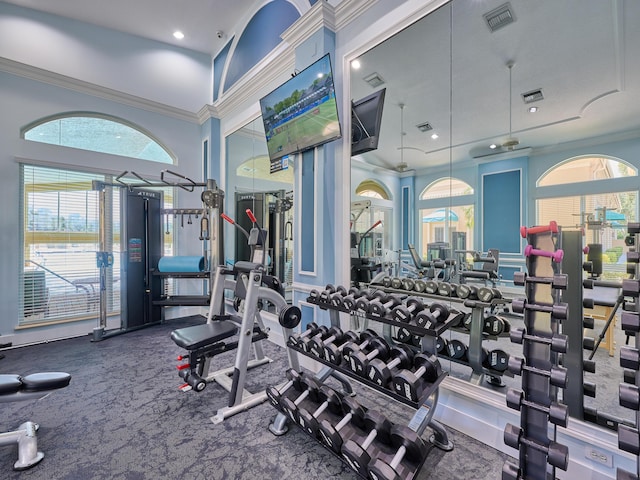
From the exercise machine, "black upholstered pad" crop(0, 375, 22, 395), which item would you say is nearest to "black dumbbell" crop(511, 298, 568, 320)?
the exercise machine

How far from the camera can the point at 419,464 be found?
1395mm

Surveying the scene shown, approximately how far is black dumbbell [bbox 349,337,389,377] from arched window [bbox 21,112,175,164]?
4725 millimetres

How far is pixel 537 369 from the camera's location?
110cm

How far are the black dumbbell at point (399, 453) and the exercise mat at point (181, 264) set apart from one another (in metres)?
3.37

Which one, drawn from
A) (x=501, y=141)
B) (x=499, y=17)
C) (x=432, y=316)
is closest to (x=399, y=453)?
(x=432, y=316)

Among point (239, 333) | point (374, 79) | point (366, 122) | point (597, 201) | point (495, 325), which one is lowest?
point (239, 333)

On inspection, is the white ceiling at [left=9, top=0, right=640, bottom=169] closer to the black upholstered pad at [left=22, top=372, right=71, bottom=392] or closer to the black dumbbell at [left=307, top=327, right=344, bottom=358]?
the black dumbbell at [left=307, top=327, right=344, bottom=358]

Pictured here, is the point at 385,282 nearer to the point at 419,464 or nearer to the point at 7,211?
the point at 419,464

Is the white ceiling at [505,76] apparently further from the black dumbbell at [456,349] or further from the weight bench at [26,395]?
the weight bench at [26,395]

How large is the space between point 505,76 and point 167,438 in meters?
3.37

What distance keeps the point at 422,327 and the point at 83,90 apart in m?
5.43

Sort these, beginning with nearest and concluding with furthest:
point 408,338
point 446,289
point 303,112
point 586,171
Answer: point 586,171 → point 446,289 → point 408,338 → point 303,112

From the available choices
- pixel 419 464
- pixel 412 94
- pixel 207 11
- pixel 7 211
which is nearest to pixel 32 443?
pixel 419 464

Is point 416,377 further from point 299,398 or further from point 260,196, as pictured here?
point 260,196
